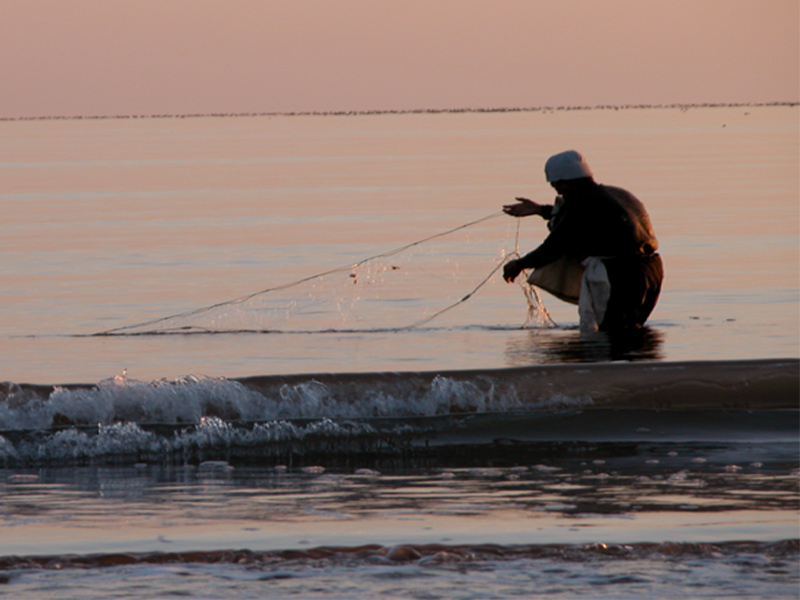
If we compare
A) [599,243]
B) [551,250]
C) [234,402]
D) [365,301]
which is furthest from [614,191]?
[365,301]

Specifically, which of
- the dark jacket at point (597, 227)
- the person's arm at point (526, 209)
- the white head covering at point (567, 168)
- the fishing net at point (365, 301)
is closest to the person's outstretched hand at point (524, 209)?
the person's arm at point (526, 209)

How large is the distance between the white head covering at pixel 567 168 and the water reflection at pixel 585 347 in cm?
123

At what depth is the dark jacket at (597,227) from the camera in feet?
32.8

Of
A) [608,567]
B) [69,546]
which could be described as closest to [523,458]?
[608,567]

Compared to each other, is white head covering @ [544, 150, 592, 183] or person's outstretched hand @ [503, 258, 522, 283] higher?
white head covering @ [544, 150, 592, 183]

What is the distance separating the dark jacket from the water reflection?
0.66 metres

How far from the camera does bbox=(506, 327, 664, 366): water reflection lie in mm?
9703

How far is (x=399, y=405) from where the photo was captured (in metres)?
8.24

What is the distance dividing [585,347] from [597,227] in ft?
2.87

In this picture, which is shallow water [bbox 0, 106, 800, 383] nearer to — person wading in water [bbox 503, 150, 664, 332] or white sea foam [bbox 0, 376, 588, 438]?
person wading in water [bbox 503, 150, 664, 332]

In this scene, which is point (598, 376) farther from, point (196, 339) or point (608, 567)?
point (196, 339)

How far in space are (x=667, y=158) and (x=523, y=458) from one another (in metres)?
41.1

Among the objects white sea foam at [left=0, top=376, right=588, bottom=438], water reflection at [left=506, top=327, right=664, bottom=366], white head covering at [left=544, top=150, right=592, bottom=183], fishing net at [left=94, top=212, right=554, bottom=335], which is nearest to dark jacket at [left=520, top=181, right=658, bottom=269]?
white head covering at [left=544, top=150, right=592, bottom=183]

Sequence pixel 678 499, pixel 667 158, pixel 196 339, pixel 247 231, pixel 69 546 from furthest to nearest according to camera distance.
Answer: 1. pixel 667 158
2. pixel 247 231
3. pixel 196 339
4. pixel 678 499
5. pixel 69 546
